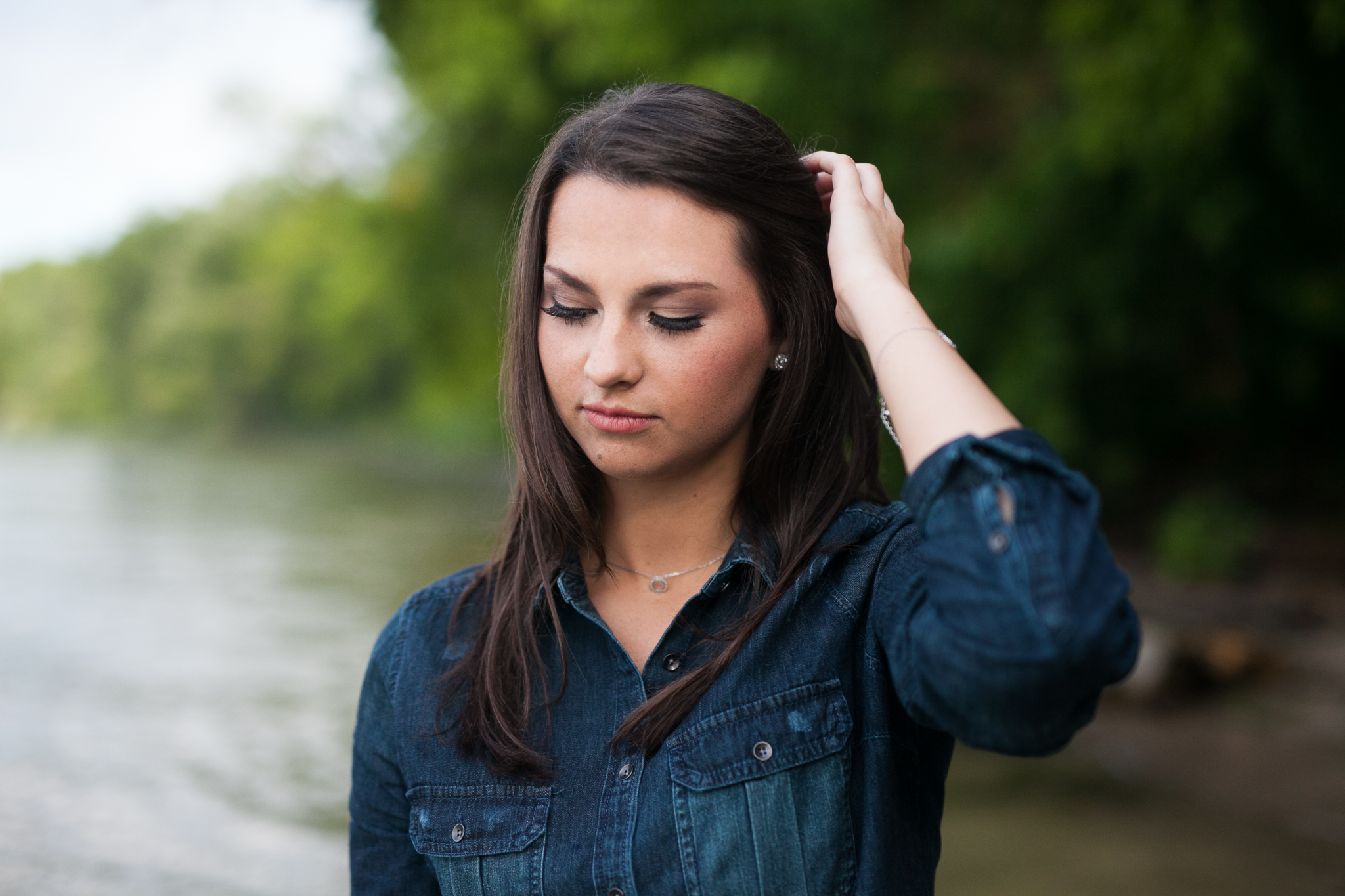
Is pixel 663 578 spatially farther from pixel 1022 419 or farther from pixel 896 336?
pixel 1022 419

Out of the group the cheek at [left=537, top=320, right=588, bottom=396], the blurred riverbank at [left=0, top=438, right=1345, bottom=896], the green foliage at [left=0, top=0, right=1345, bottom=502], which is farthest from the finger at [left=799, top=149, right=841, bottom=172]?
the green foliage at [left=0, top=0, right=1345, bottom=502]

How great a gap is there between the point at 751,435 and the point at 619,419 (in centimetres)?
23

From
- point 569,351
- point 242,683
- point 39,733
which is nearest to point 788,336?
point 569,351

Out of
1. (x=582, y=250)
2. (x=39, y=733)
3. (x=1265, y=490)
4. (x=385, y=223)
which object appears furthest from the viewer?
(x=385, y=223)

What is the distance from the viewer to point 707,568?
1496 millimetres

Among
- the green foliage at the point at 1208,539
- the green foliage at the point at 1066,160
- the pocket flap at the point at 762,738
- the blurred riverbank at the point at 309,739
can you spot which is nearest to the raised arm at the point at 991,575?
the pocket flap at the point at 762,738

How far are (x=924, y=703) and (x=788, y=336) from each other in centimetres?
52

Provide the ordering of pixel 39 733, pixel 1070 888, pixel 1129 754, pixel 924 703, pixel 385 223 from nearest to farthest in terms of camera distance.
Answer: pixel 924 703 → pixel 1070 888 → pixel 39 733 → pixel 1129 754 → pixel 385 223

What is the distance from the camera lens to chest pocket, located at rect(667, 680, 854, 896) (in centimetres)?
126

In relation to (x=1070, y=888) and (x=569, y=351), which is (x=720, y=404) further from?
(x=1070, y=888)

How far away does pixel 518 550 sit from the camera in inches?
61.7

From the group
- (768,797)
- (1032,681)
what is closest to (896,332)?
(1032,681)

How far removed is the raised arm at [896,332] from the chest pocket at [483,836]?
0.61 meters

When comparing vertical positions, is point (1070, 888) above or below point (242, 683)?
below
